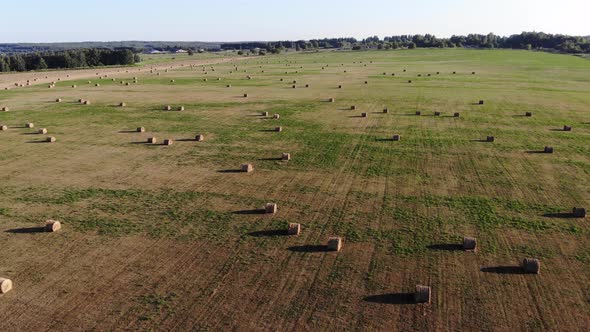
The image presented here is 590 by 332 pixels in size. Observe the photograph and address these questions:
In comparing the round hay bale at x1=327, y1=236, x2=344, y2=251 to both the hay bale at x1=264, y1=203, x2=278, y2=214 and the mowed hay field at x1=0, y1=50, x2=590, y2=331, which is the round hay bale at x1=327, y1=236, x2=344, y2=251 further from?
the hay bale at x1=264, y1=203, x2=278, y2=214

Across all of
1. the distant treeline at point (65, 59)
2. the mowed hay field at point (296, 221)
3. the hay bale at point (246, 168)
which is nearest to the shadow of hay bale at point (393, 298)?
the mowed hay field at point (296, 221)

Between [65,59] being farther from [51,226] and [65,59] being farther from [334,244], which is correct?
[334,244]

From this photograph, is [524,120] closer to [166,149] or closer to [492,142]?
[492,142]

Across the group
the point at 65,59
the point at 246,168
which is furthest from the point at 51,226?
the point at 65,59

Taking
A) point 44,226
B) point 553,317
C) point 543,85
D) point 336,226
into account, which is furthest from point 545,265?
point 543,85

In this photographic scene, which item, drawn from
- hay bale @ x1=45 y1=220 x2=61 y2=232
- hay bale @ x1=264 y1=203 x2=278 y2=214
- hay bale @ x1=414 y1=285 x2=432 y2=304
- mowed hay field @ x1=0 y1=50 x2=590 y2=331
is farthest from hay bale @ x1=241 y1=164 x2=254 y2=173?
hay bale @ x1=414 y1=285 x2=432 y2=304

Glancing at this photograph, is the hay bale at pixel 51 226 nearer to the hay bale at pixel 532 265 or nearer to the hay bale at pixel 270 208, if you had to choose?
the hay bale at pixel 270 208
